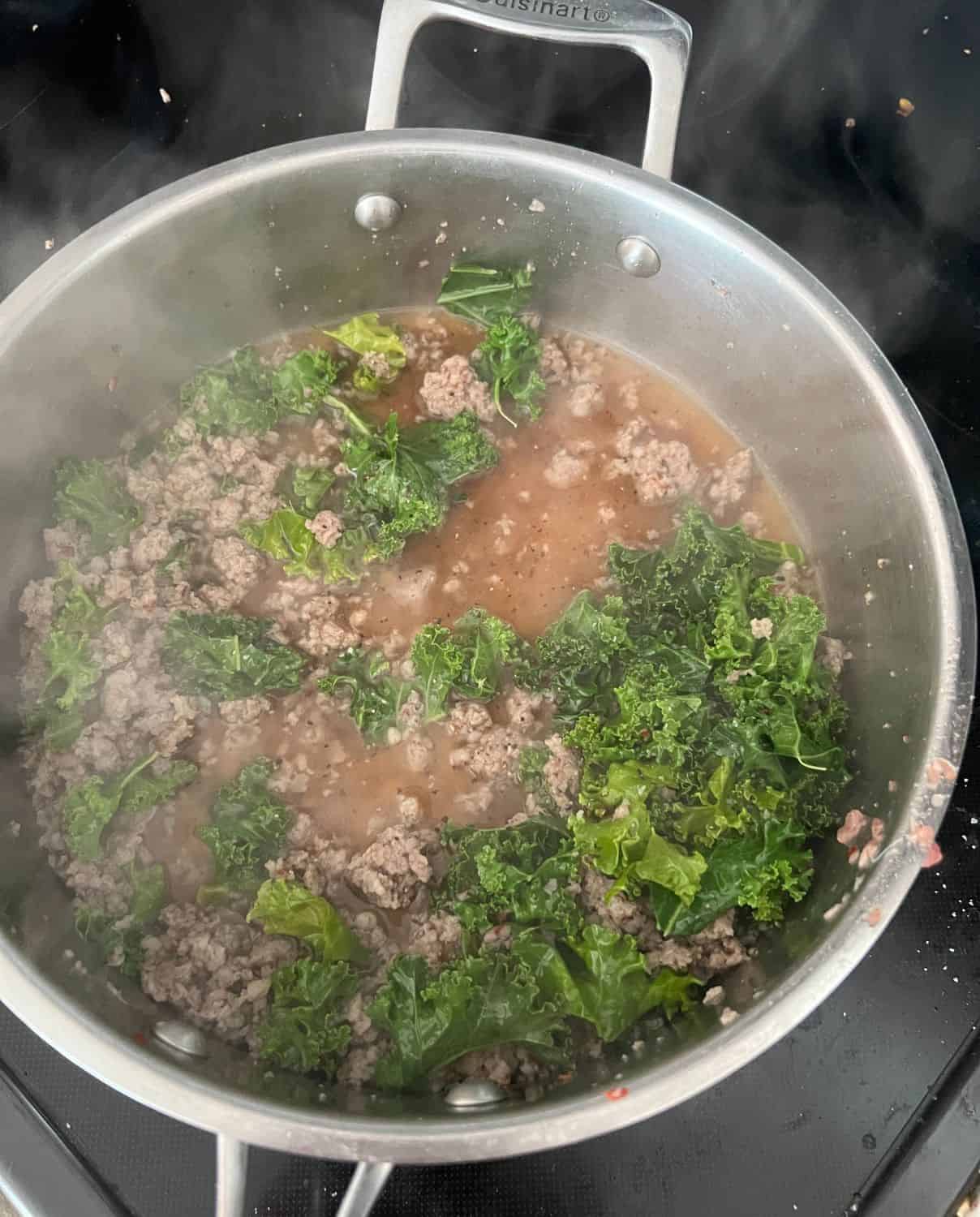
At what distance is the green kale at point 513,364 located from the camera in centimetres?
334

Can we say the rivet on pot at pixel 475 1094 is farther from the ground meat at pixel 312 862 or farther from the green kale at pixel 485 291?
the green kale at pixel 485 291

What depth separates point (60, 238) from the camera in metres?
3.44

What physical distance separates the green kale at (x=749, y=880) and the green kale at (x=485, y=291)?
2.01m

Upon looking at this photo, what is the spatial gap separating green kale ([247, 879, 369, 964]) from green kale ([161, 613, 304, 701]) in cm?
66

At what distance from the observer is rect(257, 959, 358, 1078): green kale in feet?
8.37

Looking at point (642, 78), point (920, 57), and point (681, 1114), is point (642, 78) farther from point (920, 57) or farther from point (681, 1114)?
point (681, 1114)

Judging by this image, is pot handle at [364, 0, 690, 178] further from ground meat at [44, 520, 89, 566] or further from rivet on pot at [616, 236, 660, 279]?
ground meat at [44, 520, 89, 566]

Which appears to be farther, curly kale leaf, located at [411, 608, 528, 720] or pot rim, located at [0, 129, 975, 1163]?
curly kale leaf, located at [411, 608, 528, 720]

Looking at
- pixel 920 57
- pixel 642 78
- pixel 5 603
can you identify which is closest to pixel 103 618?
pixel 5 603

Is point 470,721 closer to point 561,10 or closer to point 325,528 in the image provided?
point 325,528

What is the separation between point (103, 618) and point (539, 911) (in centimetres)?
169

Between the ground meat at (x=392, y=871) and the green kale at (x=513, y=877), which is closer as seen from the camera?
the green kale at (x=513, y=877)

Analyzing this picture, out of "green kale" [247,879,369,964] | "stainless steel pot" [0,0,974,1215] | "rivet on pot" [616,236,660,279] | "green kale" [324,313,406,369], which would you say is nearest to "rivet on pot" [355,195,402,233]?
"stainless steel pot" [0,0,974,1215]

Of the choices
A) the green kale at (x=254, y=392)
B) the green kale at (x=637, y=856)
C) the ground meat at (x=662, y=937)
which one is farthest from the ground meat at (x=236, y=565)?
the ground meat at (x=662, y=937)
